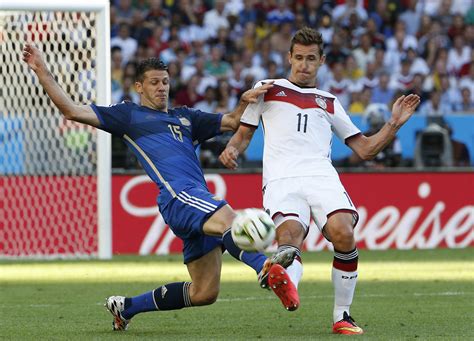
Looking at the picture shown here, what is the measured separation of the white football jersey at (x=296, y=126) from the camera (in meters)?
8.35

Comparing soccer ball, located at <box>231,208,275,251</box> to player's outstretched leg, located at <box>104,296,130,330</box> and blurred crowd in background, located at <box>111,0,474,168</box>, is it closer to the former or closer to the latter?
player's outstretched leg, located at <box>104,296,130,330</box>

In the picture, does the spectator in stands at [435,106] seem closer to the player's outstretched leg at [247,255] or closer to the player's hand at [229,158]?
the player's hand at [229,158]

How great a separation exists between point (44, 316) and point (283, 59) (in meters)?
12.3

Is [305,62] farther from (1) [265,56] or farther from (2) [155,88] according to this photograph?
(1) [265,56]

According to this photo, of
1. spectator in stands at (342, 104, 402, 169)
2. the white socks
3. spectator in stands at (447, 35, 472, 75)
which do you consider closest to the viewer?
the white socks

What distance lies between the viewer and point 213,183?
56.1 ft

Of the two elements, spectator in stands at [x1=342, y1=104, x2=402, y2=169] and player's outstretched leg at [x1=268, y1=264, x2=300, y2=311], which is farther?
spectator in stands at [x1=342, y1=104, x2=402, y2=169]

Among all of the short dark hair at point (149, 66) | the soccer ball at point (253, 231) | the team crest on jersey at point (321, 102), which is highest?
the short dark hair at point (149, 66)

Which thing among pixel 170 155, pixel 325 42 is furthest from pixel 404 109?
pixel 325 42

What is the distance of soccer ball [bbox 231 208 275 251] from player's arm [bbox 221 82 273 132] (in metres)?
1.23

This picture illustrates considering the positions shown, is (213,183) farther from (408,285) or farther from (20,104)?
(408,285)

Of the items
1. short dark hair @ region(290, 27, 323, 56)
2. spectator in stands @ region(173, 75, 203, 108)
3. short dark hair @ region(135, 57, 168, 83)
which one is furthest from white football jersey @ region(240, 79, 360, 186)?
spectator in stands @ region(173, 75, 203, 108)

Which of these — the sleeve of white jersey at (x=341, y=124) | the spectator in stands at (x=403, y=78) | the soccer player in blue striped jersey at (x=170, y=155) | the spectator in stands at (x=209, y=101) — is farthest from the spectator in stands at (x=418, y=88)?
the soccer player in blue striped jersey at (x=170, y=155)

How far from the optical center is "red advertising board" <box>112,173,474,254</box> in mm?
17156
